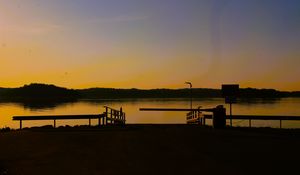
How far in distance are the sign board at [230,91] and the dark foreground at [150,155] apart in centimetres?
889

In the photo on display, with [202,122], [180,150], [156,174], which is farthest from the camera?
[202,122]

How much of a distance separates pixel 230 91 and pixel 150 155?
17661mm

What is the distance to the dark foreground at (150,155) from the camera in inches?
548

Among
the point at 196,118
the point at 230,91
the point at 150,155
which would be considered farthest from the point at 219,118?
the point at 150,155

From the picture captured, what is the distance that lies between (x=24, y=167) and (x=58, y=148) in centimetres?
533

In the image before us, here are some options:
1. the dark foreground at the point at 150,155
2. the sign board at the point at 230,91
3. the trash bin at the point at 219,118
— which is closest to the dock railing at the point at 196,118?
the sign board at the point at 230,91

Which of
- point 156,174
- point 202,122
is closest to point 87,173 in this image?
point 156,174

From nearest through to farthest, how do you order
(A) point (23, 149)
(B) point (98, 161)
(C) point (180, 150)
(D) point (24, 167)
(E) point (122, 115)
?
(D) point (24, 167) < (B) point (98, 161) < (C) point (180, 150) < (A) point (23, 149) < (E) point (122, 115)

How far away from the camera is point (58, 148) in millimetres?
20062

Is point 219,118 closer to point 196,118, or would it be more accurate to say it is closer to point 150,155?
point 196,118

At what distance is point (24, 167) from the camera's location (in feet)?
48.3

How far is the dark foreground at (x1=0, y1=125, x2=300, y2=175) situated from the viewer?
13930mm

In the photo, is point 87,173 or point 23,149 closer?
point 87,173

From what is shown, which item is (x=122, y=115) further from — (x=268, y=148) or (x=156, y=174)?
(x=156, y=174)
